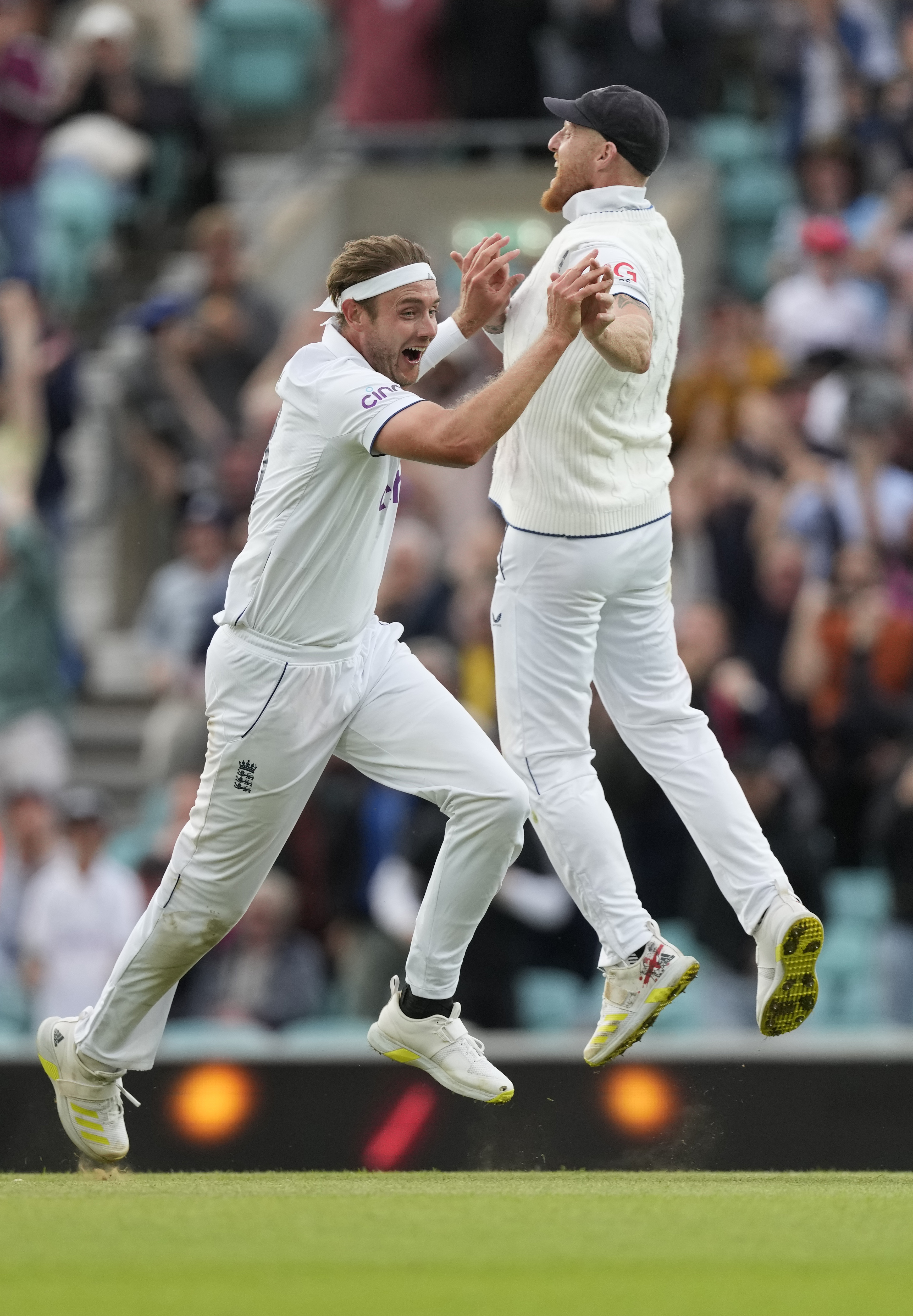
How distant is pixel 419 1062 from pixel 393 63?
29.1 ft

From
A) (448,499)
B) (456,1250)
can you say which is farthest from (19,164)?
(456,1250)

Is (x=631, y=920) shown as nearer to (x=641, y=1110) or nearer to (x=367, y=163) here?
(x=641, y=1110)

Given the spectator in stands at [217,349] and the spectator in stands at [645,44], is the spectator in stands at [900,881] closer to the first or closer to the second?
the spectator in stands at [217,349]

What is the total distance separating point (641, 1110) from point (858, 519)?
3952mm

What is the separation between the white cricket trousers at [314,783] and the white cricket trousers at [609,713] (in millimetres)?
233

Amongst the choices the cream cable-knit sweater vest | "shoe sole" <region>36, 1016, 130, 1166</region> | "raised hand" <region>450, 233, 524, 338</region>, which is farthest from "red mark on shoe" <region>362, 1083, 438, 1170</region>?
"raised hand" <region>450, 233, 524, 338</region>

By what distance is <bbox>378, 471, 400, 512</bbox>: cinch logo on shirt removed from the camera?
6816 millimetres

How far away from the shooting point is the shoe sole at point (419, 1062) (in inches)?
274

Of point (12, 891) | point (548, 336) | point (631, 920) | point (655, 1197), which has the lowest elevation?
point (12, 891)

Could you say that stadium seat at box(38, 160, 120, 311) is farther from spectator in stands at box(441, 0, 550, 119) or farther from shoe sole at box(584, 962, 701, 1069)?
shoe sole at box(584, 962, 701, 1069)

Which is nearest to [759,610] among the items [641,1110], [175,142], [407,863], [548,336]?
[407,863]

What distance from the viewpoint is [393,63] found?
48.0 feet

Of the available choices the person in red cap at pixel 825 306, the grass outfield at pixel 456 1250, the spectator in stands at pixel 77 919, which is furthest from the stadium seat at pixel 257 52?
the grass outfield at pixel 456 1250

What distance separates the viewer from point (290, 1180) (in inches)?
287
